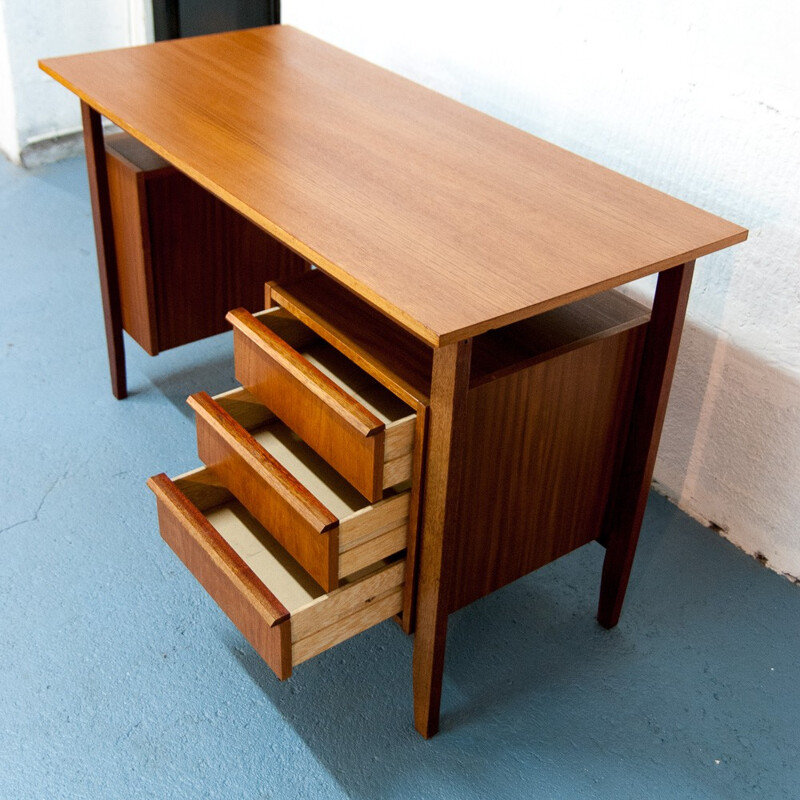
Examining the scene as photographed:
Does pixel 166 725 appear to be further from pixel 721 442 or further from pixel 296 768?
pixel 721 442

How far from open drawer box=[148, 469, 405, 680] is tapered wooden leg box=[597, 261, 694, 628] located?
1.38 feet

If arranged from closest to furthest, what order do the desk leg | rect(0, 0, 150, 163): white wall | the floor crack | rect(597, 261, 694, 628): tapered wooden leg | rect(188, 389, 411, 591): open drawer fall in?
the desk leg, rect(188, 389, 411, 591): open drawer, rect(597, 261, 694, 628): tapered wooden leg, the floor crack, rect(0, 0, 150, 163): white wall

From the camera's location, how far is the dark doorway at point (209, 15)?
135 inches

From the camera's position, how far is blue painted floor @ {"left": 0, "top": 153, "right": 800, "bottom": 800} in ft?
5.18

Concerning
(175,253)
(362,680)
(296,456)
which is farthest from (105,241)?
(362,680)

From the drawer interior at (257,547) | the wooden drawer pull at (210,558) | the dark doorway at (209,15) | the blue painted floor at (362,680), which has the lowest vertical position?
the blue painted floor at (362,680)

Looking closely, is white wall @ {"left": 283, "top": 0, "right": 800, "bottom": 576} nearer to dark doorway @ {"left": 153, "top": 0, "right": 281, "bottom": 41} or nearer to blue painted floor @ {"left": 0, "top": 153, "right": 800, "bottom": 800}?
blue painted floor @ {"left": 0, "top": 153, "right": 800, "bottom": 800}

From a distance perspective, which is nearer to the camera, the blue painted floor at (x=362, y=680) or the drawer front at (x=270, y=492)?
the drawer front at (x=270, y=492)

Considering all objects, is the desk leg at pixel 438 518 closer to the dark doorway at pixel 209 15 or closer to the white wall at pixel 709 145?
the white wall at pixel 709 145

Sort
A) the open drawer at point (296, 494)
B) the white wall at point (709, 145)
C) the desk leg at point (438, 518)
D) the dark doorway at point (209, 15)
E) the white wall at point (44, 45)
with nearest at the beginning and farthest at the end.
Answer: the desk leg at point (438, 518), the open drawer at point (296, 494), the white wall at point (709, 145), the white wall at point (44, 45), the dark doorway at point (209, 15)

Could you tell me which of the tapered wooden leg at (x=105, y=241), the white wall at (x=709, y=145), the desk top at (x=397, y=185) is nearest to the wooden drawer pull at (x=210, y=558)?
the desk top at (x=397, y=185)

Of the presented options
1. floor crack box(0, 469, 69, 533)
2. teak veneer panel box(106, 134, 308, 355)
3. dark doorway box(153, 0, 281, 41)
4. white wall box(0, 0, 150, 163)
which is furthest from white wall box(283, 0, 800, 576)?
white wall box(0, 0, 150, 163)

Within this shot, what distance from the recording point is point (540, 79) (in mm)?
2066

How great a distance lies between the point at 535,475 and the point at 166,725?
72 centimetres
